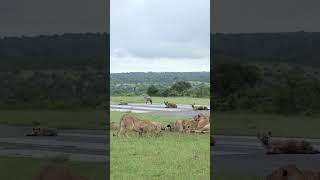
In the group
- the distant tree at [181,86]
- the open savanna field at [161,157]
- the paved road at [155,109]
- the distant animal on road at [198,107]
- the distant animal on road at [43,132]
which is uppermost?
the distant tree at [181,86]

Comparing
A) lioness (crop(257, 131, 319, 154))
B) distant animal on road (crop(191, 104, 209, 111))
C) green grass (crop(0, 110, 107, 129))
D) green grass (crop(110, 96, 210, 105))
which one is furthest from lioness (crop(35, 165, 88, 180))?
distant animal on road (crop(191, 104, 209, 111))

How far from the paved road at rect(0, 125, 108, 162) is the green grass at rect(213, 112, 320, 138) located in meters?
2.84

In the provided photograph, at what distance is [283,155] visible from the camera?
1031 cm

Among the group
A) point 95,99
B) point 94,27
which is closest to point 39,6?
point 94,27

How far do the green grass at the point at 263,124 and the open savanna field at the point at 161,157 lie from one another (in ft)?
2.16

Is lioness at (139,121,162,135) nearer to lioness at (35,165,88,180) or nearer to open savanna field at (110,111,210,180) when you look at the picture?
open savanna field at (110,111,210,180)

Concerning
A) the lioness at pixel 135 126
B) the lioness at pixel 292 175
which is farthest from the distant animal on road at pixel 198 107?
the lioness at pixel 292 175

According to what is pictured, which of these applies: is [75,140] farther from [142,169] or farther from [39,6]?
[39,6]

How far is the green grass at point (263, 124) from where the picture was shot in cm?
1179

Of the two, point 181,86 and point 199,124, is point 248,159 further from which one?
point 181,86

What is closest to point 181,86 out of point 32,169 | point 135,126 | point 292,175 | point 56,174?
point 135,126

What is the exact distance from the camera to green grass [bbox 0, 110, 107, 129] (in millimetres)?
10109

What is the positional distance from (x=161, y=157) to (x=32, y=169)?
10.0 ft

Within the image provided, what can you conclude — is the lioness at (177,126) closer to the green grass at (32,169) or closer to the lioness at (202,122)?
the lioness at (202,122)
